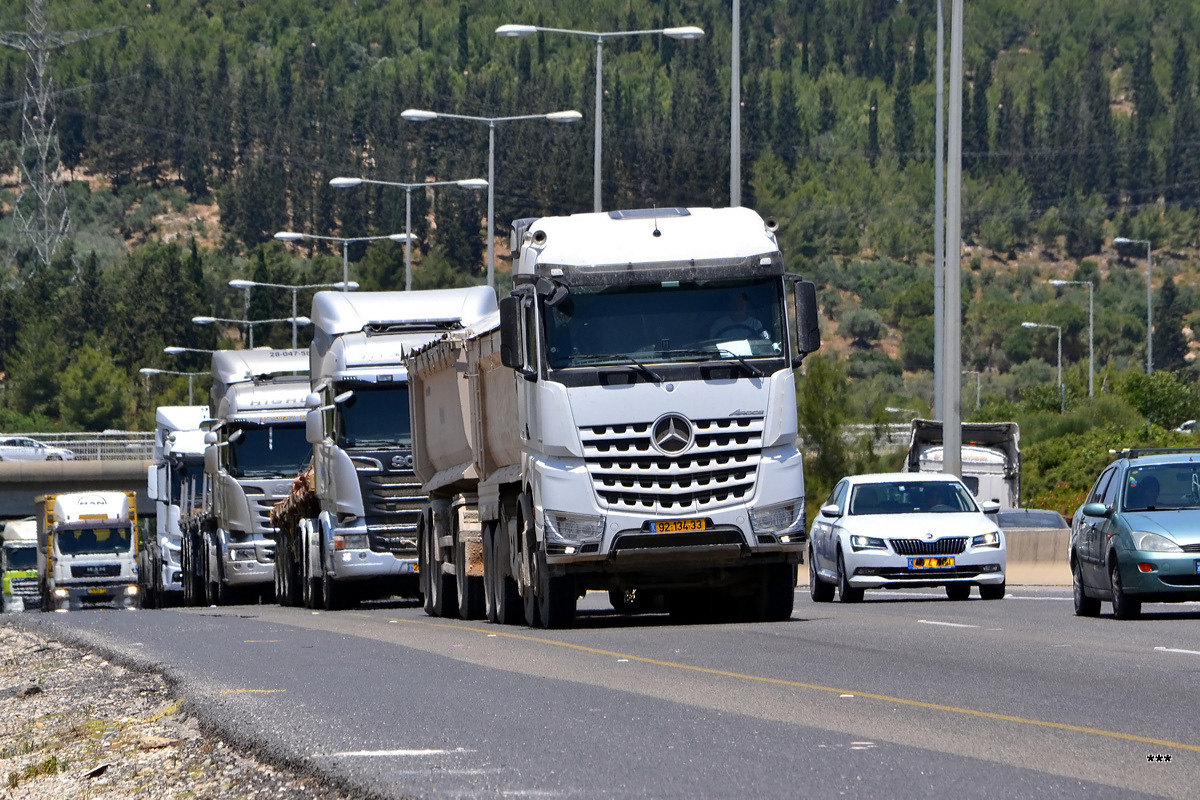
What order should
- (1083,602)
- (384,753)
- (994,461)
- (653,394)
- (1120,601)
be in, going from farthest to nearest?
(994,461)
(1083,602)
(1120,601)
(653,394)
(384,753)

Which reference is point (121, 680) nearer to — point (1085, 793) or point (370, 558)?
point (1085, 793)

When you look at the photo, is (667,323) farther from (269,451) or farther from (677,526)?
(269,451)

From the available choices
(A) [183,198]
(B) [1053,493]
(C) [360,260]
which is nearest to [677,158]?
(C) [360,260]

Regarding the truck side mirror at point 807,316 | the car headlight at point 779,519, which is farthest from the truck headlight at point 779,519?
the truck side mirror at point 807,316

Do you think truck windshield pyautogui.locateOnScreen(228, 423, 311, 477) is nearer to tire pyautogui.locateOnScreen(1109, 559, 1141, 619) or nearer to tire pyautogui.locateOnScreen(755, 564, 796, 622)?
tire pyautogui.locateOnScreen(755, 564, 796, 622)

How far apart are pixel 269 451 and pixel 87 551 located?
1041 inches

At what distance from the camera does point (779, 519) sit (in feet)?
68.4

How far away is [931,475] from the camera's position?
28453 millimetres

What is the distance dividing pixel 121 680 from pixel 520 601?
6963 mm

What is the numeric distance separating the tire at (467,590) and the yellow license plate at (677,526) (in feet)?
15.3

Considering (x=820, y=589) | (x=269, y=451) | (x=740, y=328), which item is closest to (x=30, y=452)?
(x=269, y=451)

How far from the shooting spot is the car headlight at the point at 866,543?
86.9ft

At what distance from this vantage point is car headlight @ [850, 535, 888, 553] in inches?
1043

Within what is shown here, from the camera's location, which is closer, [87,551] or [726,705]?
[726,705]
